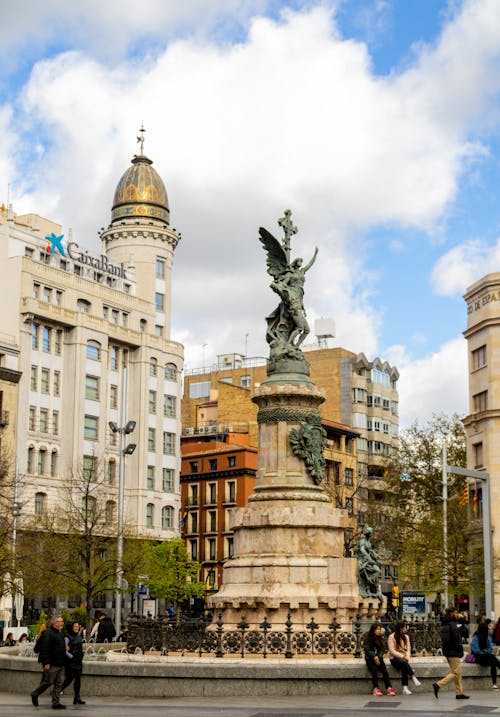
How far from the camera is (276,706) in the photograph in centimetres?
2109

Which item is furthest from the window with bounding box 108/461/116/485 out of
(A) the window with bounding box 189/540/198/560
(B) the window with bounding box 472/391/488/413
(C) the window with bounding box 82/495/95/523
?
(B) the window with bounding box 472/391/488/413

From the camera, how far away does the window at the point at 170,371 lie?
8850 centimetres

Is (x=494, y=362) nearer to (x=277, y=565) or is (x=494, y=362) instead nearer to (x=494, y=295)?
(x=494, y=295)

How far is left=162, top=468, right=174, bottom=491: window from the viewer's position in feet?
283

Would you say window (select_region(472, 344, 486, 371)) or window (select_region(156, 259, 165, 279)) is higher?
window (select_region(156, 259, 165, 279))

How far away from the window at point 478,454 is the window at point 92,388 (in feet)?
95.2

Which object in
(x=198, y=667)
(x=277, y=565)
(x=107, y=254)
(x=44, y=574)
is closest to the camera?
(x=198, y=667)

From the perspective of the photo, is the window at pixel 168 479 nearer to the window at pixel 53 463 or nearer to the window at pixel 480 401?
the window at pixel 53 463

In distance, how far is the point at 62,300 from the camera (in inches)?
3169

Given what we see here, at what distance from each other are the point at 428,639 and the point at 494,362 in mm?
37052

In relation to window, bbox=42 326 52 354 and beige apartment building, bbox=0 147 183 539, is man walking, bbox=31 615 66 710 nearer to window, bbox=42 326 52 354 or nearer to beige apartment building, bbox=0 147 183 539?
beige apartment building, bbox=0 147 183 539

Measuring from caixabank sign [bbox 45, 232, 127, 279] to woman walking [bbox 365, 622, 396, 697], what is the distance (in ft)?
207

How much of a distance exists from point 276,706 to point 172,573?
2235 inches

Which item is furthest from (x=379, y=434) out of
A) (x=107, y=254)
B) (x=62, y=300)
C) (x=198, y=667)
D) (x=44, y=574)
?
(x=198, y=667)
